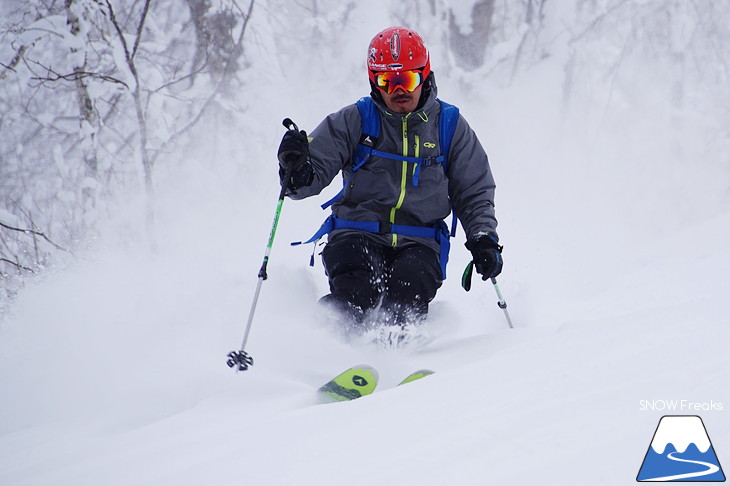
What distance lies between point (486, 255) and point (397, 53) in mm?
1220

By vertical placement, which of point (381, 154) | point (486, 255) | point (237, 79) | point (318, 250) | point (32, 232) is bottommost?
point (486, 255)

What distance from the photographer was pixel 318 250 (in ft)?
26.6

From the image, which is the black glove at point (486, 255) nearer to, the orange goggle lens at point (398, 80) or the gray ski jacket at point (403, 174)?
the gray ski jacket at point (403, 174)

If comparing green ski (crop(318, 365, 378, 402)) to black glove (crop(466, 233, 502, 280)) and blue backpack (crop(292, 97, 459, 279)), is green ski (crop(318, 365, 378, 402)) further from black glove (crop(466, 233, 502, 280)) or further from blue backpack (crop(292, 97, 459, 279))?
blue backpack (crop(292, 97, 459, 279))

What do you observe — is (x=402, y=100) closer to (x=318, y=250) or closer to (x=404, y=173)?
(x=404, y=173)

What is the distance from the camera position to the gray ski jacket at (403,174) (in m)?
3.55

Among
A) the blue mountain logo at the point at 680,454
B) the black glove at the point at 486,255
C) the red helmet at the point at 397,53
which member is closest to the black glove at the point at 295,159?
the red helmet at the point at 397,53

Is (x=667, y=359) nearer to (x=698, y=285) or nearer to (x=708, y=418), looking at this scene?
(x=708, y=418)

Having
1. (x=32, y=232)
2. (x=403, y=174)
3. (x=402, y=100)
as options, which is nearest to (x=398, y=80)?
(x=402, y=100)

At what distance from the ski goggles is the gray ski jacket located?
123 millimetres

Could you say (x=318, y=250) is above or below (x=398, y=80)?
above

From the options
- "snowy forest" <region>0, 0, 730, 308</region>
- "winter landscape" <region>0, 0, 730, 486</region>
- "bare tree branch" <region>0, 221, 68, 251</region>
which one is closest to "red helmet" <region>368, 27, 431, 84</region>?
"winter landscape" <region>0, 0, 730, 486</region>

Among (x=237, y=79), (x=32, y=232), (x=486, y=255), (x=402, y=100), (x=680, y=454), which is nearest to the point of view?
(x=680, y=454)

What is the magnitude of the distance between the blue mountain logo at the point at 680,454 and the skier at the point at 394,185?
1.86 metres
